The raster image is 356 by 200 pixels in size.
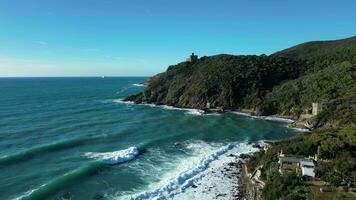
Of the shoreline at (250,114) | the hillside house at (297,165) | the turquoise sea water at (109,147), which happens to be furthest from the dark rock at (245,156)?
the shoreline at (250,114)

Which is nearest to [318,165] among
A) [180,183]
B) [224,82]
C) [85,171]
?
[180,183]

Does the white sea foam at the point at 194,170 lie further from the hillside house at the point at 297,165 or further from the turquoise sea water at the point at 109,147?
the hillside house at the point at 297,165

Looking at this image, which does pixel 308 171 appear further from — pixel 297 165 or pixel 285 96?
pixel 285 96

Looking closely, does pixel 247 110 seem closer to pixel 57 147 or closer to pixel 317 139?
pixel 317 139

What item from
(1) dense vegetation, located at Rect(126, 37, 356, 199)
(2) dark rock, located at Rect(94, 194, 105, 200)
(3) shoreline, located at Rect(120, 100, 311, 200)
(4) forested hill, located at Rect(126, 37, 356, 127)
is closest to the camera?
(1) dense vegetation, located at Rect(126, 37, 356, 199)

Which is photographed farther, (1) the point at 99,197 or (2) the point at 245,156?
(2) the point at 245,156

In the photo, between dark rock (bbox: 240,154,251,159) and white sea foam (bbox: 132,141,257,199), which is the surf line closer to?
white sea foam (bbox: 132,141,257,199)

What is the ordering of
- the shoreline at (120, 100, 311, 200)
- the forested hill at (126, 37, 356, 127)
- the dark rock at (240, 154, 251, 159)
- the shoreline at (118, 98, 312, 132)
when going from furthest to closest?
1. the forested hill at (126, 37, 356, 127)
2. the shoreline at (118, 98, 312, 132)
3. the dark rock at (240, 154, 251, 159)
4. the shoreline at (120, 100, 311, 200)

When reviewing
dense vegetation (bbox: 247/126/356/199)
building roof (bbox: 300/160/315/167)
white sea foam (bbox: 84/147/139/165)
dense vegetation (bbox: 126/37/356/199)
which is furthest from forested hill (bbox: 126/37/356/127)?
white sea foam (bbox: 84/147/139/165)
